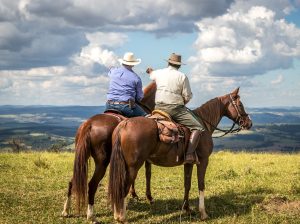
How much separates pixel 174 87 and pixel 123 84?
1450 mm

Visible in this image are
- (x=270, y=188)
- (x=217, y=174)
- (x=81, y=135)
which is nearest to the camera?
(x=81, y=135)

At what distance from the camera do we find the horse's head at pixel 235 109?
12798 millimetres

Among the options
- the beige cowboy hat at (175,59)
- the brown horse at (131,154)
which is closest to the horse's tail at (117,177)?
the brown horse at (131,154)

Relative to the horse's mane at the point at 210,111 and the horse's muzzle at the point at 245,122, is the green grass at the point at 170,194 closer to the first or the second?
the horse's muzzle at the point at 245,122

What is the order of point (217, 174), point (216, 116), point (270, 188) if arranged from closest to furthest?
point (216, 116)
point (270, 188)
point (217, 174)

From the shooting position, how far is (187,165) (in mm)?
11500

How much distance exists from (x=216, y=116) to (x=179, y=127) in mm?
2063

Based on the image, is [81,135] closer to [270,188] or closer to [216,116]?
[216,116]

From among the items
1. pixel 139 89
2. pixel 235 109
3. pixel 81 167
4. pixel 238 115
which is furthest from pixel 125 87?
pixel 238 115

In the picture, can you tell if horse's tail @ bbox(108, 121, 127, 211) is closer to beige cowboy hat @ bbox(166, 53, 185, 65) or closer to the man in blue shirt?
the man in blue shirt

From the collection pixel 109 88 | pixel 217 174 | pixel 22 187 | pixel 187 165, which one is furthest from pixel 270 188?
pixel 22 187

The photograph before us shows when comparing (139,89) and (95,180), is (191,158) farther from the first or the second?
(95,180)

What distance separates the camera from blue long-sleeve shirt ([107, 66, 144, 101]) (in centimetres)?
1129

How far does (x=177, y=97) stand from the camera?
10867mm
